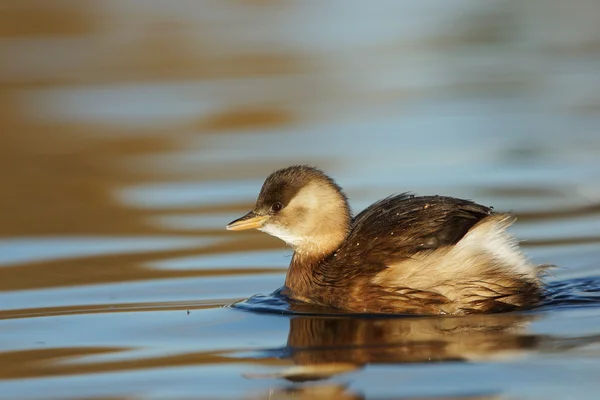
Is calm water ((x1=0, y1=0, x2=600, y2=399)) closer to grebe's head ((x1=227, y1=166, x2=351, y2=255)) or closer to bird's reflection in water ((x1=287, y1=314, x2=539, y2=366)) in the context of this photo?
bird's reflection in water ((x1=287, y1=314, x2=539, y2=366))

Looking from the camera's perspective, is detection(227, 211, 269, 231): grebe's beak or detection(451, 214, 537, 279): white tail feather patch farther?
detection(227, 211, 269, 231): grebe's beak

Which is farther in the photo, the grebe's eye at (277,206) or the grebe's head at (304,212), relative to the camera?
the grebe's eye at (277,206)

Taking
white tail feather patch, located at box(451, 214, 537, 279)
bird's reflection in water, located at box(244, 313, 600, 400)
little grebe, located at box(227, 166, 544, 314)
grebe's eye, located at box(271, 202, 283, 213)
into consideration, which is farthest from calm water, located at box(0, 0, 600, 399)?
grebe's eye, located at box(271, 202, 283, 213)

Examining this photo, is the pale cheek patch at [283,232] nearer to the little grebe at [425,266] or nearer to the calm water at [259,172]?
the little grebe at [425,266]

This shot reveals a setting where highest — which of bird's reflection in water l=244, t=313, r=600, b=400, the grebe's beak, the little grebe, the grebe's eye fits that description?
the grebe's eye

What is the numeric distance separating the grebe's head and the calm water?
1.62ft

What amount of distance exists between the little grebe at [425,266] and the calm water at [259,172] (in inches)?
8.0

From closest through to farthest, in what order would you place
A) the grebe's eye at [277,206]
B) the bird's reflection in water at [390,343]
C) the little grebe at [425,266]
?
the bird's reflection in water at [390,343] < the little grebe at [425,266] < the grebe's eye at [277,206]

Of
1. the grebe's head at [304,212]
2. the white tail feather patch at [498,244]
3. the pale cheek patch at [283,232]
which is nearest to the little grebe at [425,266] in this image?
the white tail feather patch at [498,244]

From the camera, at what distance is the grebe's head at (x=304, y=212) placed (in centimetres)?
814

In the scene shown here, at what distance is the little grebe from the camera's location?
7402 millimetres

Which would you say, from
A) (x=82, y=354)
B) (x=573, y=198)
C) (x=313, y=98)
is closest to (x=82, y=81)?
(x=313, y=98)

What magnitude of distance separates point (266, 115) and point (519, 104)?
2.78 meters

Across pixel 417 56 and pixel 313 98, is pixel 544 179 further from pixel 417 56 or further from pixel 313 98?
pixel 417 56
